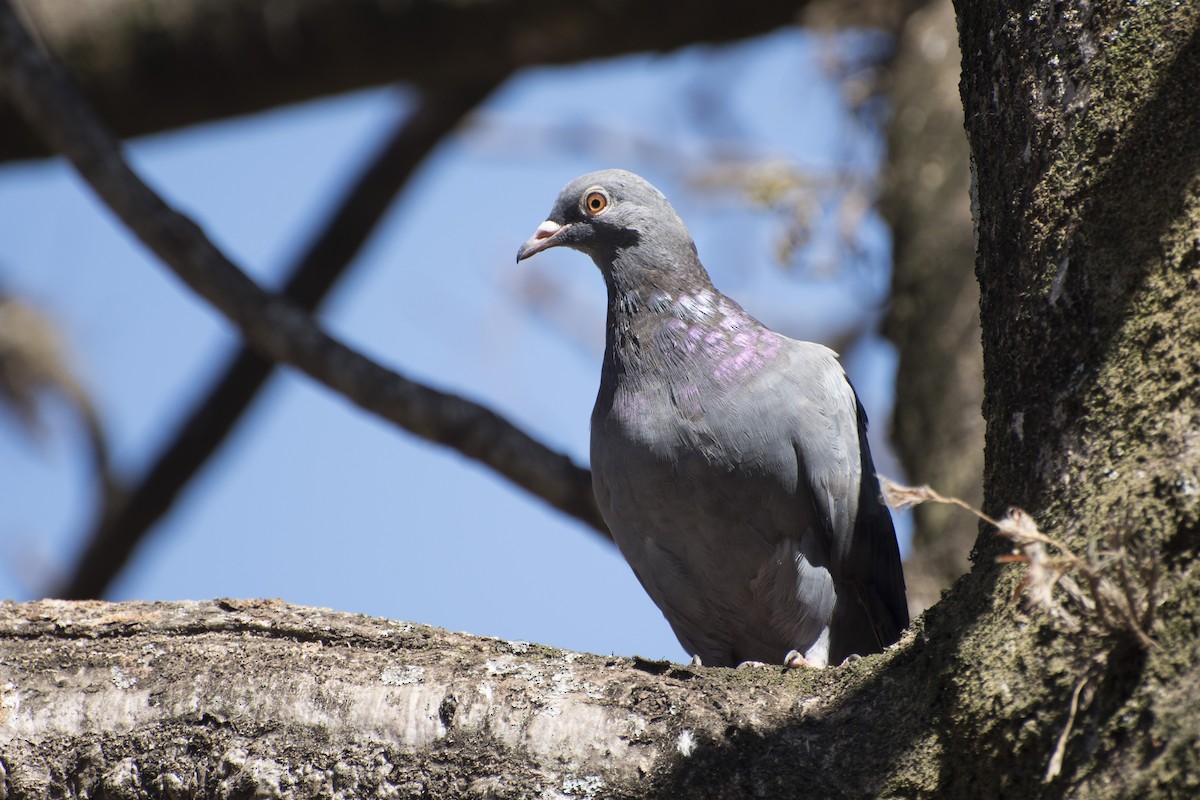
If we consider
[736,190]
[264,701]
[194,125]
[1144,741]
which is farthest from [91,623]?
[736,190]

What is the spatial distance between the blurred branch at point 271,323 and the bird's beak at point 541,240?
27.1 inches

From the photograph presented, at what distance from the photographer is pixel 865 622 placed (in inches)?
181

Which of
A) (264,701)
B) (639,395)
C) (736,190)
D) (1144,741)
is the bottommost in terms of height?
(1144,741)

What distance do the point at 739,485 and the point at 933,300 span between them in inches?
93.3

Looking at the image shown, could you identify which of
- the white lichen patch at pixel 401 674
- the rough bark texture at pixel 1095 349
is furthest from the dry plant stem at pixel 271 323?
the rough bark texture at pixel 1095 349

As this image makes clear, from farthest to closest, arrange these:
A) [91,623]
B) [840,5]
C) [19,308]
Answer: [19,308]
[840,5]
[91,623]

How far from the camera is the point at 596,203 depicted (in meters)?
5.08

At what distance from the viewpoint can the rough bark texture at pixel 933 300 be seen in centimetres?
550

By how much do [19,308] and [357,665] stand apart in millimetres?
6193

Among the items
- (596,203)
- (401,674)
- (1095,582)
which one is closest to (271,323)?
(596,203)

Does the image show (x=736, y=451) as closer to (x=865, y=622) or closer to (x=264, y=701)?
(x=865, y=622)

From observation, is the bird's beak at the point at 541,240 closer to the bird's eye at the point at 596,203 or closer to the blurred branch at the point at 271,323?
the bird's eye at the point at 596,203

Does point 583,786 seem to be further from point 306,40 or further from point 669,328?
point 306,40

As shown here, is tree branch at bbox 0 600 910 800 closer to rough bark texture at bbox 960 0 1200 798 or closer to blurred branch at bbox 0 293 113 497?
rough bark texture at bbox 960 0 1200 798
